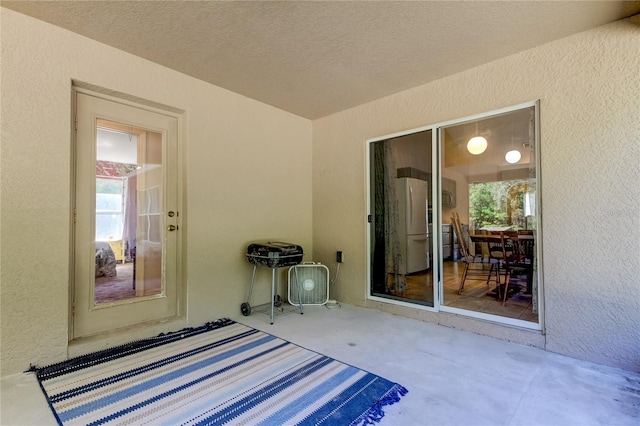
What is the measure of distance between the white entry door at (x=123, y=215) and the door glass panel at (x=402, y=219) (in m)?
2.22

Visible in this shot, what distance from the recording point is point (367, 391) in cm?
180

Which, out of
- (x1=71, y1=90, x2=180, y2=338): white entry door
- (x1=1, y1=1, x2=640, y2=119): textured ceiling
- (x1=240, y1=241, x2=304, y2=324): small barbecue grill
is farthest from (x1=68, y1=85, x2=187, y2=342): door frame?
(x1=240, y1=241, x2=304, y2=324): small barbecue grill

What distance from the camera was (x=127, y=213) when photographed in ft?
9.07

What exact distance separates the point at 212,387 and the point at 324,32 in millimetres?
2572

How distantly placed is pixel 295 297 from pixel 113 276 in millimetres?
1959

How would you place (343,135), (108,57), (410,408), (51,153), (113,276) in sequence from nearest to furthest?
(410,408) < (51,153) < (108,57) < (113,276) < (343,135)

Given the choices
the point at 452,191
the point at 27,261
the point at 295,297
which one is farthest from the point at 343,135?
the point at 27,261

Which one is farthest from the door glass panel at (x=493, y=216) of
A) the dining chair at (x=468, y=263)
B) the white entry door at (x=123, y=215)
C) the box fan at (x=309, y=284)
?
the white entry door at (x=123, y=215)

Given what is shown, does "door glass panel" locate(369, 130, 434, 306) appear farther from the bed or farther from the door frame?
the bed

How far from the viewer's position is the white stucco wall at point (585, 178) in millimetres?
2107

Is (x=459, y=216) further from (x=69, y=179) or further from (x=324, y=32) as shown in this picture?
(x=69, y=179)

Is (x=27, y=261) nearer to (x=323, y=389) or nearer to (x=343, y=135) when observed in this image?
(x=323, y=389)

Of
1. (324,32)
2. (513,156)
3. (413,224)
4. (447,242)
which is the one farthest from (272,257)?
(513,156)

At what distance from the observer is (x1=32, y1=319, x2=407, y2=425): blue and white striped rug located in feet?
5.23
